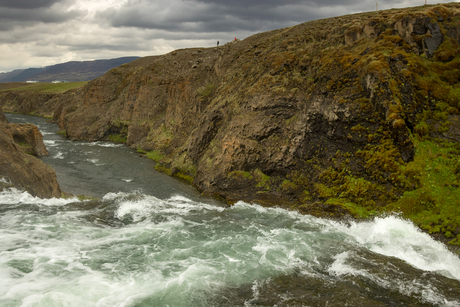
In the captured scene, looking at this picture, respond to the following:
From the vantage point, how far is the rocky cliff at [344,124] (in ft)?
77.0

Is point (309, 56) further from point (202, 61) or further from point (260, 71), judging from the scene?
point (202, 61)

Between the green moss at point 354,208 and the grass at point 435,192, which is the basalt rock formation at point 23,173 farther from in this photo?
the grass at point 435,192

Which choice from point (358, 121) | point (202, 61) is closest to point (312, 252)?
point (358, 121)

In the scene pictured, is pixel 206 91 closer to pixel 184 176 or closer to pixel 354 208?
pixel 184 176

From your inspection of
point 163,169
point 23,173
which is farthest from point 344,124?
point 23,173

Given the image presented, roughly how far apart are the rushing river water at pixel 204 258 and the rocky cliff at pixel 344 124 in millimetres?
3111

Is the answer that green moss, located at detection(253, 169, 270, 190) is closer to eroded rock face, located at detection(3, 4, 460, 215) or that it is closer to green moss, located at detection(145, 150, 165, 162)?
eroded rock face, located at detection(3, 4, 460, 215)

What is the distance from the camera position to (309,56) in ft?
114

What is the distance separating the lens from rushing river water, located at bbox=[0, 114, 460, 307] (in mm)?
12962

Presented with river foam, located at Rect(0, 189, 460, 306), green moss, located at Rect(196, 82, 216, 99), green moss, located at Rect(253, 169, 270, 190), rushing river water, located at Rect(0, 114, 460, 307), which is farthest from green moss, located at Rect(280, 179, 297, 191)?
green moss, located at Rect(196, 82, 216, 99)

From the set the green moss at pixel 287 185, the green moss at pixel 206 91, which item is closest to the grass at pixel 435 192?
the green moss at pixel 287 185

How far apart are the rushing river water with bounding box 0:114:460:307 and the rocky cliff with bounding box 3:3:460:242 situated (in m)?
3.11

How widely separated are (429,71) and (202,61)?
40.1 m

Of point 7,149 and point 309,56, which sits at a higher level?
point 309,56
